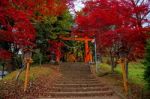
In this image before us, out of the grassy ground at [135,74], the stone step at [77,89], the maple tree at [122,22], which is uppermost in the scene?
the maple tree at [122,22]

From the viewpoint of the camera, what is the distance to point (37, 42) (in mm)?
24516

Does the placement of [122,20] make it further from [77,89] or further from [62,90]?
[62,90]

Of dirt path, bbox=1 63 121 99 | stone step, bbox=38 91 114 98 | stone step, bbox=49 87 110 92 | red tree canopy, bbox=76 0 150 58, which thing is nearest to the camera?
dirt path, bbox=1 63 121 99

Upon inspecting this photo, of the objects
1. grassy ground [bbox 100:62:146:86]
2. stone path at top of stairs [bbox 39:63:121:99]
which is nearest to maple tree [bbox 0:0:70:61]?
stone path at top of stairs [bbox 39:63:121:99]

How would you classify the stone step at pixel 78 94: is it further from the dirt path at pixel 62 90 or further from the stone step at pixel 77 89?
the stone step at pixel 77 89

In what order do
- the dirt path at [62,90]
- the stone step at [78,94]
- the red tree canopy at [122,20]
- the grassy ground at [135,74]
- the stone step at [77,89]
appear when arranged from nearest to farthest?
the dirt path at [62,90] → the stone step at [78,94] → the stone step at [77,89] → the red tree canopy at [122,20] → the grassy ground at [135,74]

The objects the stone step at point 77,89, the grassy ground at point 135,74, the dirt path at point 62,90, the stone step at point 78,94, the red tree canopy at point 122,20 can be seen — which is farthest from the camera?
the grassy ground at point 135,74

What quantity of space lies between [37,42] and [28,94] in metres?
12.1

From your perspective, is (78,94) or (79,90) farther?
(79,90)

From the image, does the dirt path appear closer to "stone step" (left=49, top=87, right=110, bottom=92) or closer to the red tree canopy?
"stone step" (left=49, top=87, right=110, bottom=92)

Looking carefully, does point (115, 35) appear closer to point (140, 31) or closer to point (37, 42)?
point (140, 31)

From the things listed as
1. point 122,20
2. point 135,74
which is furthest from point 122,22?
point 135,74

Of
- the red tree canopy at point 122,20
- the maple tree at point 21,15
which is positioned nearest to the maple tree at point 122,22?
the red tree canopy at point 122,20

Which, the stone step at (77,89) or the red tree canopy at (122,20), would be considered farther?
the red tree canopy at (122,20)
